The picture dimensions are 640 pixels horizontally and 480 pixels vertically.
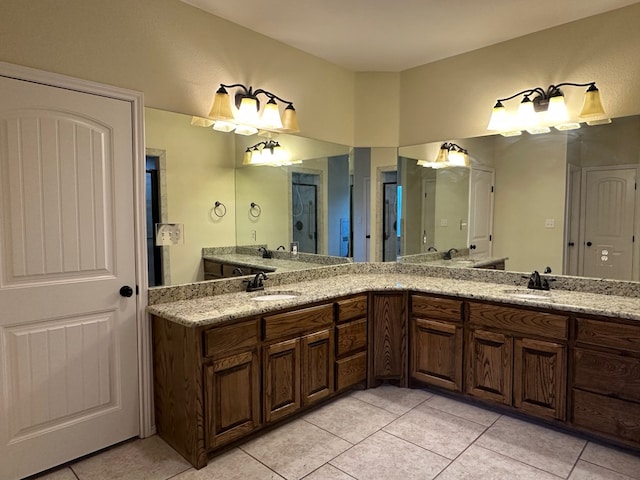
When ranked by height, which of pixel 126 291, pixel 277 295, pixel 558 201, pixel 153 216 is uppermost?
pixel 558 201

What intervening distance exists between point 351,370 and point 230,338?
113cm

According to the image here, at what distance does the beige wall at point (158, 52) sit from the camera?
6.43ft

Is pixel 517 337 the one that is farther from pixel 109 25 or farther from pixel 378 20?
pixel 109 25

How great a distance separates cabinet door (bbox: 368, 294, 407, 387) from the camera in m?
3.07

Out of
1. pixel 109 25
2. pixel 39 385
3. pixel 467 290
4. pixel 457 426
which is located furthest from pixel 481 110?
pixel 39 385

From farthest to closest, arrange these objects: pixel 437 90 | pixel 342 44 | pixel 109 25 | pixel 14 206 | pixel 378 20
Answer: pixel 437 90, pixel 342 44, pixel 378 20, pixel 109 25, pixel 14 206

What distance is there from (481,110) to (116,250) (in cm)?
282

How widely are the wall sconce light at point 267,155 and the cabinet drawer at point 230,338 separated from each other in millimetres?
1271

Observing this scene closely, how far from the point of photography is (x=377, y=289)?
3023 mm

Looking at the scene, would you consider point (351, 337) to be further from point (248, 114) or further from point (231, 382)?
point (248, 114)

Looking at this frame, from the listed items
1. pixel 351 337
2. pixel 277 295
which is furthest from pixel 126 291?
pixel 351 337

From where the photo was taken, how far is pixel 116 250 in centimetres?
226

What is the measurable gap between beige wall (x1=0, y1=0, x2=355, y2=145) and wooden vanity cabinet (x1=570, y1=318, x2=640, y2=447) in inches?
96.2

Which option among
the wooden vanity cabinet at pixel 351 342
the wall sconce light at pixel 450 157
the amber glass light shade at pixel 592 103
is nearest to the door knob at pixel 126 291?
the wooden vanity cabinet at pixel 351 342
